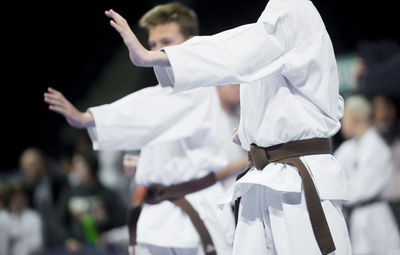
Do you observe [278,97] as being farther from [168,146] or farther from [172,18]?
[172,18]

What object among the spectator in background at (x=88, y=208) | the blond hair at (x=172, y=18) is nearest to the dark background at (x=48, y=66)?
the spectator in background at (x=88, y=208)

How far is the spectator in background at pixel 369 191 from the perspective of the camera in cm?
579

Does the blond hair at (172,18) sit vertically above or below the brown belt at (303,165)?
above

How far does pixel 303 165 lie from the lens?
7.23ft

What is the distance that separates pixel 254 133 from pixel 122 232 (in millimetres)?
3644

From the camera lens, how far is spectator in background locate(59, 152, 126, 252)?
5656 mm

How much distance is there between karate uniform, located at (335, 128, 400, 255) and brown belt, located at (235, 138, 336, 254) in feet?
12.0

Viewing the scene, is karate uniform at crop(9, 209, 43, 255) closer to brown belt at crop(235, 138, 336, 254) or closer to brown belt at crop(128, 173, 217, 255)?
brown belt at crop(128, 173, 217, 255)

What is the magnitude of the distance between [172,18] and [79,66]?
563cm

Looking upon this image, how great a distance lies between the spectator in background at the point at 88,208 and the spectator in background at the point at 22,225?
0.94m

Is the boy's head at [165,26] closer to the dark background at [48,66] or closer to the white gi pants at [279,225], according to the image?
the white gi pants at [279,225]

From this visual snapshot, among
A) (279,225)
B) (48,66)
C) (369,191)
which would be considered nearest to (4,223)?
(48,66)

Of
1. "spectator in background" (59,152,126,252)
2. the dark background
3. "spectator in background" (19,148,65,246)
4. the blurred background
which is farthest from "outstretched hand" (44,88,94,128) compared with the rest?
the dark background

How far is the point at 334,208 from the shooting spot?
2.21 metres
